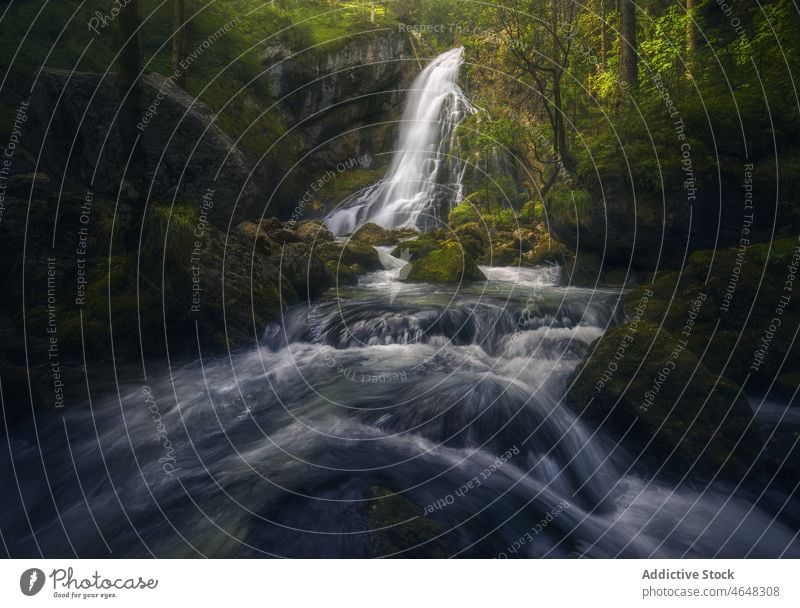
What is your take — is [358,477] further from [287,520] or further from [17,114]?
[17,114]

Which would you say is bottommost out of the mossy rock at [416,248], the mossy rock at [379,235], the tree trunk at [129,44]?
the mossy rock at [416,248]

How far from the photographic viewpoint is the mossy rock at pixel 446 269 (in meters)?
15.3

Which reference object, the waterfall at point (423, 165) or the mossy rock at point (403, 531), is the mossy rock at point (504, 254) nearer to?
the waterfall at point (423, 165)

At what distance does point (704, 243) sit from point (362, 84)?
24.3 metres

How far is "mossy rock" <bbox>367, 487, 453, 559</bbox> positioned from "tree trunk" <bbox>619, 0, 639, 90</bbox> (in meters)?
12.9

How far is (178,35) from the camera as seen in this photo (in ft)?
63.1

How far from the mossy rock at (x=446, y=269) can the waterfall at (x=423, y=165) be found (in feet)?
28.6

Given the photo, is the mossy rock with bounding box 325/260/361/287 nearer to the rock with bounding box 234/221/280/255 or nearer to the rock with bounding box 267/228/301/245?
the rock with bounding box 267/228/301/245

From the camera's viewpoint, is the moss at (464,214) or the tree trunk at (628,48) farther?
the moss at (464,214)

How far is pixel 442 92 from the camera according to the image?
101 ft

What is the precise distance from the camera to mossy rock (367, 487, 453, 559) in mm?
4656

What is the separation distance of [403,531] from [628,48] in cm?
1394

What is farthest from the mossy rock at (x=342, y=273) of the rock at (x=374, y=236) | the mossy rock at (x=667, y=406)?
the mossy rock at (x=667, y=406)

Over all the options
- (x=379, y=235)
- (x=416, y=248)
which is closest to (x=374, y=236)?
(x=379, y=235)
